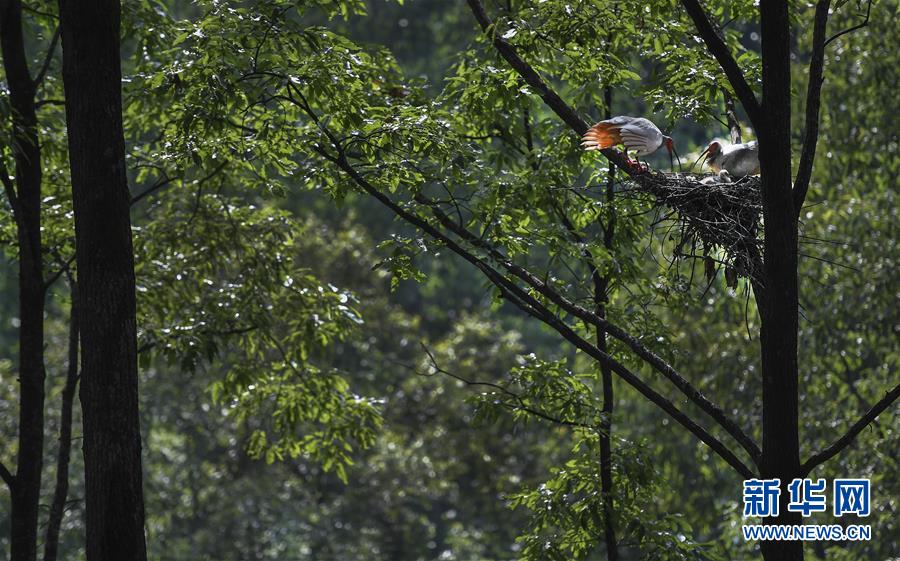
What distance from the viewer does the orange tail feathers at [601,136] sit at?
6.91 m

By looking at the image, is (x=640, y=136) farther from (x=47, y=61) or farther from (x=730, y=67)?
(x=47, y=61)

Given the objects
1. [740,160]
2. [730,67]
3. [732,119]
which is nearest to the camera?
[730,67]

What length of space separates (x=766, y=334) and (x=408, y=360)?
46.0 feet

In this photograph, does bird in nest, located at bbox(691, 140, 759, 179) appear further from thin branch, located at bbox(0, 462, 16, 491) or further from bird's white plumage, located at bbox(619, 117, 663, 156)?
thin branch, located at bbox(0, 462, 16, 491)

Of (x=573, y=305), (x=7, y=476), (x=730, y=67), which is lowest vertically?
(x=7, y=476)

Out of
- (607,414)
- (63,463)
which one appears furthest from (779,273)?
(63,463)

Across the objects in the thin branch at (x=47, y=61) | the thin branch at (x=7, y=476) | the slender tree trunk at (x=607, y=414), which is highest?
the thin branch at (x=47, y=61)

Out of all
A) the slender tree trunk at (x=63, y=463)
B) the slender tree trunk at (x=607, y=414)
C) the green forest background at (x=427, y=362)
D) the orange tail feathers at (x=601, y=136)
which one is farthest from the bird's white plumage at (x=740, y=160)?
the slender tree trunk at (x=63, y=463)

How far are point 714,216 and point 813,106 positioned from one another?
0.77 metres

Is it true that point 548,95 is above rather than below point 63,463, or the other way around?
above

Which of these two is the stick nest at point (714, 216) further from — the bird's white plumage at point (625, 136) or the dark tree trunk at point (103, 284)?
the dark tree trunk at point (103, 284)

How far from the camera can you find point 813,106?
6.23 metres

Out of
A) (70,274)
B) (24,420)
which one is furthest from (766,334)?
(70,274)

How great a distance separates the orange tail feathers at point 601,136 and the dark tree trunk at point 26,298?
10.6 ft
